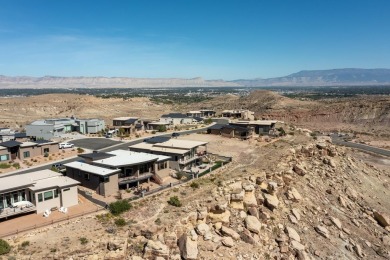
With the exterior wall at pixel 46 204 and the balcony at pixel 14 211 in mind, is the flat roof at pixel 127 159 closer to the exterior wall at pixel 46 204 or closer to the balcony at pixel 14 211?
the exterior wall at pixel 46 204

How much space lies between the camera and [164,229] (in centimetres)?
2998

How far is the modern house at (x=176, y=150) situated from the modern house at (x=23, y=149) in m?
15.3

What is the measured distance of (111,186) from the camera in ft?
124

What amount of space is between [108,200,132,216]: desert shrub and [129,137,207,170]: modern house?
16162 mm

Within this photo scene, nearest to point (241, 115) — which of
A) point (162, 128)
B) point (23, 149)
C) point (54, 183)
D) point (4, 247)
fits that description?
point (162, 128)

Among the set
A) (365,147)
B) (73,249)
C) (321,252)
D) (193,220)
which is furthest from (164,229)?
(365,147)

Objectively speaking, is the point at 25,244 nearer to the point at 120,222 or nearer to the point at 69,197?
the point at 120,222

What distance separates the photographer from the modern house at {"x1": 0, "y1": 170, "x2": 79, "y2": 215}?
3103cm

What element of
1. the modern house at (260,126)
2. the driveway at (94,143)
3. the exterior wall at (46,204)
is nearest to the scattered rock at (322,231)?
the exterior wall at (46,204)

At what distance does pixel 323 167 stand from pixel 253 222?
83.2 ft

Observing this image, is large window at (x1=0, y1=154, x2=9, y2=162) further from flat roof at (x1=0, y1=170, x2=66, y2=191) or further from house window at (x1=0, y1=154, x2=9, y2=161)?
flat roof at (x1=0, y1=170, x2=66, y2=191)

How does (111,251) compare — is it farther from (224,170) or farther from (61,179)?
(224,170)

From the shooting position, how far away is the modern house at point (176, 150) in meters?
48.8

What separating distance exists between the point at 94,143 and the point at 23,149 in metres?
15.4
